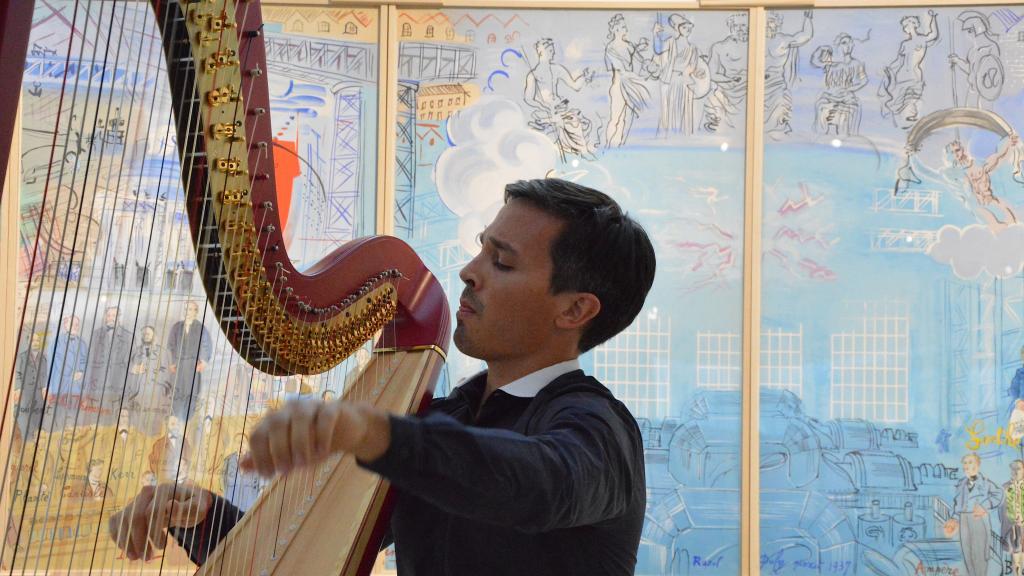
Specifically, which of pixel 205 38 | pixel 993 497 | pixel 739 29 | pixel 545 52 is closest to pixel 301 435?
pixel 205 38

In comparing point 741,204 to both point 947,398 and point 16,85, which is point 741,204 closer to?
point 947,398

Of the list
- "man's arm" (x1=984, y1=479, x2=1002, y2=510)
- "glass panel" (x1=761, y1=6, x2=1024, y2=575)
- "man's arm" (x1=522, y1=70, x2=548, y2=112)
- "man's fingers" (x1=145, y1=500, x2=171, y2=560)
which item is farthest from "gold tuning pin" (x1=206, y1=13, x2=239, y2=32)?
"man's arm" (x1=984, y1=479, x2=1002, y2=510)

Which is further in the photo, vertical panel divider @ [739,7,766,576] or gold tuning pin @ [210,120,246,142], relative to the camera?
vertical panel divider @ [739,7,766,576]

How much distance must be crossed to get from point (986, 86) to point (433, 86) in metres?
1.80

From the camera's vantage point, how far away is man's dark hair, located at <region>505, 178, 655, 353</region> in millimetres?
1456

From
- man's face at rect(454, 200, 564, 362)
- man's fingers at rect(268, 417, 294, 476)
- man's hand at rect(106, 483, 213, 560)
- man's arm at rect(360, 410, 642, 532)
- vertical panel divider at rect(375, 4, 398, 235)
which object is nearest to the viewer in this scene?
man's fingers at rect(268, 417, 294, 476)

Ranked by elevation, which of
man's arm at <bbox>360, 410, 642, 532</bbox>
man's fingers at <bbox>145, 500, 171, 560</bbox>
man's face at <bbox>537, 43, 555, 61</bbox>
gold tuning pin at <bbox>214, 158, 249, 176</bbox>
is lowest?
man's fingers at <bbox>145, 500, 171, 560</bbox>

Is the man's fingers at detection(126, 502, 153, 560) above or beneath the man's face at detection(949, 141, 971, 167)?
beneath

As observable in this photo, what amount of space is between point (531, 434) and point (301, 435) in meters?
0.56

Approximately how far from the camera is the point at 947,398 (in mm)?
3484

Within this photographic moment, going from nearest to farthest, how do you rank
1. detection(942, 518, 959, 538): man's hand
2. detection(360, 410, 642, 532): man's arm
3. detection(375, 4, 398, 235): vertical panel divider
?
detection(360, 410, 642, 532): man's arm, detection(942, 518, 959, 538): man's hand, detection(375, 4, 398, 235): vertical panel divider

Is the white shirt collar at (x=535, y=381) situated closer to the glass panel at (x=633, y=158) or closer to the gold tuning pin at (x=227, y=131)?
the gold tuning pin at (x=227, y=131)

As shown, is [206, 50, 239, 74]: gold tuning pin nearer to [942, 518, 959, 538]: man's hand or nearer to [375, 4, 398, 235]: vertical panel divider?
[375, 4, 398, 235]: vertical panel divider
